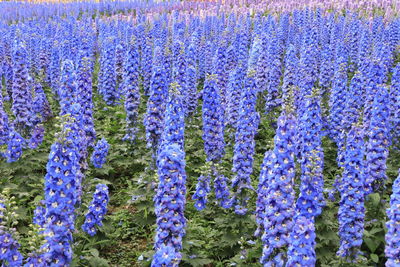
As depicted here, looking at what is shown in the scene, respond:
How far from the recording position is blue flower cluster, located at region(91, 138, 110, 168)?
31.1 ft

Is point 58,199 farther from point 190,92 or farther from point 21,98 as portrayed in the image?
point 190,92

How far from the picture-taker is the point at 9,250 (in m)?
5.35

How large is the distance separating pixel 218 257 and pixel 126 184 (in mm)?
3559

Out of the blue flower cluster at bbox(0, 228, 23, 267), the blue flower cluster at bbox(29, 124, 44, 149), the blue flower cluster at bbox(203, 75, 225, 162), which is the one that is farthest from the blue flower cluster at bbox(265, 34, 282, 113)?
the blue flower cluster at bbox(0, 228, 23, 267)

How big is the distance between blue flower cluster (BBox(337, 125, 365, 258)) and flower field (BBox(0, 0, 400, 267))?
0.8 inches

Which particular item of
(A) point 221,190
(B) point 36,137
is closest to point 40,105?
(B) point 36,137

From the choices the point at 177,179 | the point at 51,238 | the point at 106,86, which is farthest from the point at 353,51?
the point at 51,238

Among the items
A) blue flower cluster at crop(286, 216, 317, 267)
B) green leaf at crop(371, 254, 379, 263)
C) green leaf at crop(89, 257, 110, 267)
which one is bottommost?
green leaf at crop(89, 257, 110, 267)

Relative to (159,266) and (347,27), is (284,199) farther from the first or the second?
(347,27)

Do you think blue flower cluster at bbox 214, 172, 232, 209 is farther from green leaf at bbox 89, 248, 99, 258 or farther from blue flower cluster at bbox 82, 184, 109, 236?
green leaf at bbox 89, 248, 99, 258

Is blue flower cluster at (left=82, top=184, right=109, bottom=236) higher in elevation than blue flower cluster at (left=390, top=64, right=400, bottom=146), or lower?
lower

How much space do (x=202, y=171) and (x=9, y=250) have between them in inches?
132

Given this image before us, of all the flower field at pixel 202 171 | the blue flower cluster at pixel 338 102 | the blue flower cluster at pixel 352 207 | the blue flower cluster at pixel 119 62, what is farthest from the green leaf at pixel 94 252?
the blue flower cluster at pixel 119 62

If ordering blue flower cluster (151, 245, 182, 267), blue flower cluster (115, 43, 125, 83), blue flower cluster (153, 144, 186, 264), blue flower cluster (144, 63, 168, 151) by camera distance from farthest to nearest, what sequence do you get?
blue flower cluster (115, 43, 125, 83), blue flower cluster (144, 63, 168, 151), blue flower cluster (153, 144, 186, 264), blue flower cluster (151, 245, 182, 267)
